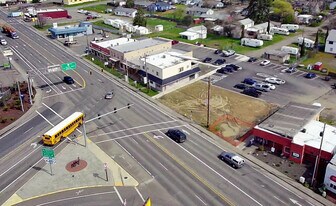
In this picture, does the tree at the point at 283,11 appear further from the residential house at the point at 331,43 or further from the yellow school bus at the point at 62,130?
the yellow school bus at the point at 62,130

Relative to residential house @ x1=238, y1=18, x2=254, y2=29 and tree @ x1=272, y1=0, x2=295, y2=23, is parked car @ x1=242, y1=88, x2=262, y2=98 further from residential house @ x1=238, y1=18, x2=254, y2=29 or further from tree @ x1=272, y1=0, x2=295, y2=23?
tree @ x1=272, y1=0, x2=295, y2=23

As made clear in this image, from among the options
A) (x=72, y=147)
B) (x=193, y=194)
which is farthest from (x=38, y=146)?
(x=193, y=194)

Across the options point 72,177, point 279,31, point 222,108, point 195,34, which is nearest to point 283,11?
point 279,31

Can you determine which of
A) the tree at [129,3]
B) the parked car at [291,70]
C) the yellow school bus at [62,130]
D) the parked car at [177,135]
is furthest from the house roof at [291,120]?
the tree at [129,3]

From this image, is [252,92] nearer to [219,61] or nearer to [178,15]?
[219,61]

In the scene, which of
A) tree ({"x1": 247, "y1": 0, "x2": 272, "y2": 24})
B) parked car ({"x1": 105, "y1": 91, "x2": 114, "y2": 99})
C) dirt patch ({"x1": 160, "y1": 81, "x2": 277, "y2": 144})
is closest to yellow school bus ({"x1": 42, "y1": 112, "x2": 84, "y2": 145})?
parked car ({"x1": 105, "y1": 91, "x2": 114, "y2": 99})
